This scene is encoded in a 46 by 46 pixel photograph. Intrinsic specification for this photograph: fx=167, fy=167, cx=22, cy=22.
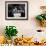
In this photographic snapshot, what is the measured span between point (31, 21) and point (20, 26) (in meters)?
0.24

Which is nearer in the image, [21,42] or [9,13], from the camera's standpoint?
[21,42]

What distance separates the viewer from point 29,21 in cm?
331

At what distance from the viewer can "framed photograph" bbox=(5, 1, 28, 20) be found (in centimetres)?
330

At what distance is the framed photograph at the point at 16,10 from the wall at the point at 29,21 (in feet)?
0.20

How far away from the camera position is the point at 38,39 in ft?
10.8

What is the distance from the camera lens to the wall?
3301mm

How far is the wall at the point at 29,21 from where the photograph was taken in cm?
330

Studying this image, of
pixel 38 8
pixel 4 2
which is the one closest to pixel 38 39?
pixel 38 8

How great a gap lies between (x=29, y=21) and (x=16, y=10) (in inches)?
13.3

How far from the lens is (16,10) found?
332 cm

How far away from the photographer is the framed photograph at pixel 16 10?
3.30m

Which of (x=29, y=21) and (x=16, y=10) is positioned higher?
(x=16, y=10)

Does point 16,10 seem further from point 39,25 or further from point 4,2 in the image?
point 39,25

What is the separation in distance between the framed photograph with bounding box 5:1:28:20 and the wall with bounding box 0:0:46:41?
0.20ft
